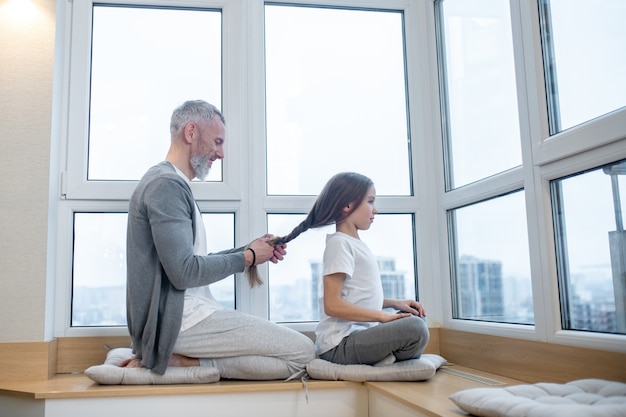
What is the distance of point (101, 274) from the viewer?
2832mm

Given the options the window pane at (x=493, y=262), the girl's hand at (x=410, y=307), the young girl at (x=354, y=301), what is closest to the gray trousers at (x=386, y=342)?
the young girl at (x=354, y=301)

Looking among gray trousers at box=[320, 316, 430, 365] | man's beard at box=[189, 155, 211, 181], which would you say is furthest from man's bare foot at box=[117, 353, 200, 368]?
man's beard at box=[189, 155, 211, 181]

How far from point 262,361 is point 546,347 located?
0.97 metres

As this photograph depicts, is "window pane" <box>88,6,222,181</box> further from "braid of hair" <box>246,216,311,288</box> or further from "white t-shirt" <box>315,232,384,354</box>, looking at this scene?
"white t-shirt" <box>315,232,384,354</box>

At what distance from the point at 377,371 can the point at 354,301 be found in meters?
0.30

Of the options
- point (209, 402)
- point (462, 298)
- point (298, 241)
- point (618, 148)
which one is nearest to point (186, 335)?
point (209, 402)

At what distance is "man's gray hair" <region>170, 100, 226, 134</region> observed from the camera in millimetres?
2543

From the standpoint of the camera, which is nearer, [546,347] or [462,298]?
[546,347]

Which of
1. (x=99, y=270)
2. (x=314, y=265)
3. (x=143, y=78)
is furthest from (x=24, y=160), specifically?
(x=314, y=265)

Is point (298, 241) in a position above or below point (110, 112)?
below

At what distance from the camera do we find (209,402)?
2.19 m

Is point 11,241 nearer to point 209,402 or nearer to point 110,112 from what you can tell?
point 110,112

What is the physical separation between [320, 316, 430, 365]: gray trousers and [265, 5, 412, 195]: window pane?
0.89 m

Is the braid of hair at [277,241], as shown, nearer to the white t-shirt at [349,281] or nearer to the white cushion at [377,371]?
the white t-shirt at [349,281]
